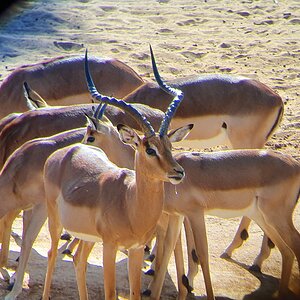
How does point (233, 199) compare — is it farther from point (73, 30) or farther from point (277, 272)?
point (73, 30)

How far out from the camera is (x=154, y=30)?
1544 centimetres

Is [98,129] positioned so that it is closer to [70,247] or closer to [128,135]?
[70,247]

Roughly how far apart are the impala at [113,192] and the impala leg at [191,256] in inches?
46.1

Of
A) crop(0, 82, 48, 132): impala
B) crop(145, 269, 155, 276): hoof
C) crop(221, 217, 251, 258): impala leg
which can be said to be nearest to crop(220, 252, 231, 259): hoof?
crop(221, 217, 251, 258): impala leg

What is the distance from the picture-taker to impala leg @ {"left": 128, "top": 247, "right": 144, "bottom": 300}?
755cm

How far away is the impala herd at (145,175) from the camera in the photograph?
7344mm

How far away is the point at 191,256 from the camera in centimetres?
890

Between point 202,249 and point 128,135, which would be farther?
point 202,249

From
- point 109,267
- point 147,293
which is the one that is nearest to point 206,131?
point 147,293

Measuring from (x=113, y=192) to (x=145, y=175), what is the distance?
43 cm

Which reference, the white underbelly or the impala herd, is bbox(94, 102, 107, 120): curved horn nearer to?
the impala herd

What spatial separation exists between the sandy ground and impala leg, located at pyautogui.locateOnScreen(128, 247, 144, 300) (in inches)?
85.1

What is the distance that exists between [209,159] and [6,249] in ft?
5.88

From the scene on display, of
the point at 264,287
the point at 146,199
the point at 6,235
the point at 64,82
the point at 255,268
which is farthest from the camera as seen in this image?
the point at 64,82
